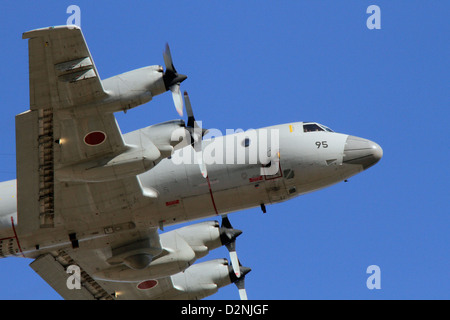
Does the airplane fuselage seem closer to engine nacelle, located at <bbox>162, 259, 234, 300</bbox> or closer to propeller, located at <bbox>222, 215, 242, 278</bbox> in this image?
propeller, located at <bbox>222, 215, 242, 278</bbox>

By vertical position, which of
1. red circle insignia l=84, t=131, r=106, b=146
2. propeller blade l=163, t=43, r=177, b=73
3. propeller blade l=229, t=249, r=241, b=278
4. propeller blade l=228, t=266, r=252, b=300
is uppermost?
propeller blade l=163, t=43, r=177, b=73

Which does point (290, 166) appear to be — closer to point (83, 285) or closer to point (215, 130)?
point (215, 130)

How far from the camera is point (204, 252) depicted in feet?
111

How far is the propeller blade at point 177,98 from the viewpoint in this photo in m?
27.3

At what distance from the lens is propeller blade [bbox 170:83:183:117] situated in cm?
2733

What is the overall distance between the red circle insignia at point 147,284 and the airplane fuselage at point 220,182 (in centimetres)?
653

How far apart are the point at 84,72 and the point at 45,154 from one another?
392 centimetres

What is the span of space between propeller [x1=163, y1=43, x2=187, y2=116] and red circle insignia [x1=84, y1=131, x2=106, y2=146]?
2.91 metres

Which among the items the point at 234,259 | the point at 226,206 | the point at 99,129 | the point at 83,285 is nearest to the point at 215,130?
the point at 226,206

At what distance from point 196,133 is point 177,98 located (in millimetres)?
1790

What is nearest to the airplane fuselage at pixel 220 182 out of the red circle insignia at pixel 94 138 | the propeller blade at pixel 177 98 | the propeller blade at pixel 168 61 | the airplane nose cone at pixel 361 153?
the airplane nose cone at pixel 361 153

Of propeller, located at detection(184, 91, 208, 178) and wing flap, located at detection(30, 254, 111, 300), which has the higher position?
propeller, located at detection(184, 91, 208, 178)

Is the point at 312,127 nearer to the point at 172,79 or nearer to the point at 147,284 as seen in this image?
the point at 172,79

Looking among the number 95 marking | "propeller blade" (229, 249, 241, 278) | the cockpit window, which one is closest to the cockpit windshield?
the cockpit window
